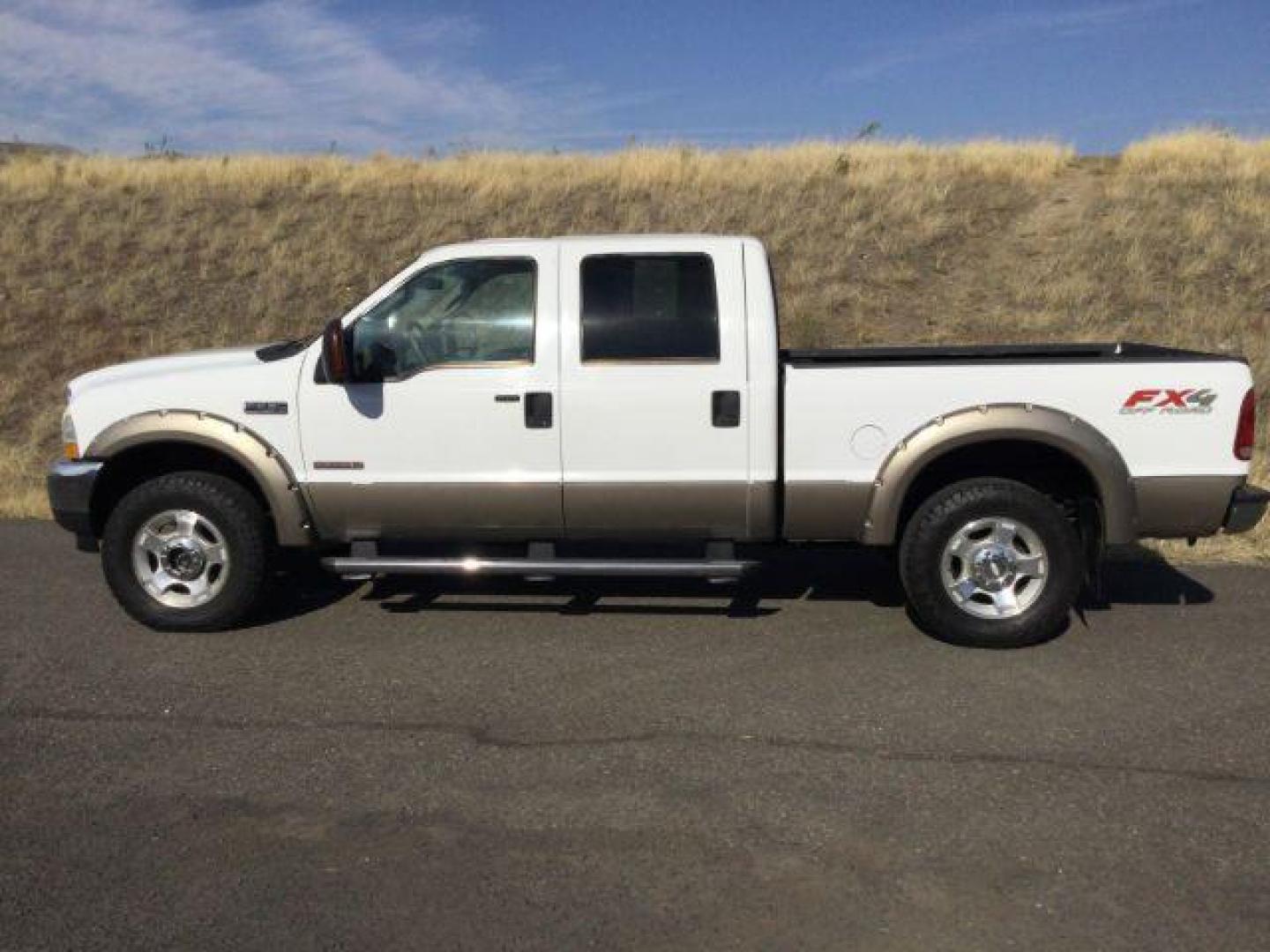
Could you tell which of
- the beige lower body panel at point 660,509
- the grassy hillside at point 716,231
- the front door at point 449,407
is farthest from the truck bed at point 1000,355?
the grassy hillside at point 716,231

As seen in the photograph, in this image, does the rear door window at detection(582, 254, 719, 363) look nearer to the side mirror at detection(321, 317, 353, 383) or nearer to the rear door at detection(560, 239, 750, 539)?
the rear door at detection(560, 239, 750, 539)

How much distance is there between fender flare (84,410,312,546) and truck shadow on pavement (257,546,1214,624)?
778mm

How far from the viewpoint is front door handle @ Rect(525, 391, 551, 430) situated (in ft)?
18.4

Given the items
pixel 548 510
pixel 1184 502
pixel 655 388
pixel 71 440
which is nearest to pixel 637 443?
pixel 655 388

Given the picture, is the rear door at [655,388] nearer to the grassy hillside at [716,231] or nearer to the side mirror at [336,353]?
the side mirror at [336,353]

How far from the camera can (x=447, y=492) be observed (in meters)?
5.75

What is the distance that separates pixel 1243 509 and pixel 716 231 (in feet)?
44.9

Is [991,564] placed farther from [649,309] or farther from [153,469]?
[153,469]

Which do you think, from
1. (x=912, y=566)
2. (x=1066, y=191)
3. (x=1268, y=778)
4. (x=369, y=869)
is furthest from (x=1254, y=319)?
(x=369, y=869)

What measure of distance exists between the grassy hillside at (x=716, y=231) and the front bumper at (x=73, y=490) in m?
7.06

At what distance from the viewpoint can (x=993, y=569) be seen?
563 cm

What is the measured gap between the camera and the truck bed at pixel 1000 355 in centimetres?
552

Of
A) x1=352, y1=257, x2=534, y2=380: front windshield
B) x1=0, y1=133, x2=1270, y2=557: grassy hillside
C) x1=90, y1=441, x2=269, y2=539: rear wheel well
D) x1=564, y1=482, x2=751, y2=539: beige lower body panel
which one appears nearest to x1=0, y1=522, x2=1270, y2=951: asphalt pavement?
x1=564, y1=482, x2=751, y2=539: beige lower body panel

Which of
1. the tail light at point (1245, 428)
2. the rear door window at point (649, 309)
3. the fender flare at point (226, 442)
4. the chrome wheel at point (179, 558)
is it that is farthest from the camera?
the chrome wheel at point (179, 558)
